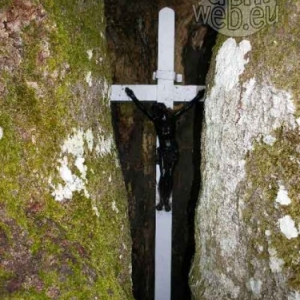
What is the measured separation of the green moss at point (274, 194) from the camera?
1555mm

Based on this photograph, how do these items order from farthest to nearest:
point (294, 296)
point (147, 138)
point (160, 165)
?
point (147, 138)
point (160, 165)
point (294, 296)

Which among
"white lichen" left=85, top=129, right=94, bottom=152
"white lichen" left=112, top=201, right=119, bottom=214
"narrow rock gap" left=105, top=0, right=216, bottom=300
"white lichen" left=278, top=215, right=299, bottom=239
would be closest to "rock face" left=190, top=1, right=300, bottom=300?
"white lichen" left=278, top=215, right=299, bottom=239

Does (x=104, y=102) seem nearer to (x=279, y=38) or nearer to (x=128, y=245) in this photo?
(x=128, y=245)

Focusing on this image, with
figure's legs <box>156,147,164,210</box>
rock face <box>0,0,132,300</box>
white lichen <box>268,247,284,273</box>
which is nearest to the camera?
rock face <box>0,0,132,300</box>

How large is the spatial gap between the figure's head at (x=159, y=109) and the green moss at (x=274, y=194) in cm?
89

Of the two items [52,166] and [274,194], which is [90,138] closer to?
[52,166]

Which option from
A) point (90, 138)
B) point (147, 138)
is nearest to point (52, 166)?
point (90, 138)

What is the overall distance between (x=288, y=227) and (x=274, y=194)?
115 mm

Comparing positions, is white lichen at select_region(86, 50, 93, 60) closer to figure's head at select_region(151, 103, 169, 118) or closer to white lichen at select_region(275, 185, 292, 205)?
figure's head at select_region(151, 103, 169, 118)

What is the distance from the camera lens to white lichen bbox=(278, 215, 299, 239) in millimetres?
1556

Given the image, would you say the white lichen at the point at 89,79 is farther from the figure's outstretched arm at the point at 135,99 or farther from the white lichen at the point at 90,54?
the figure's outstretched arm at the point at 135,99

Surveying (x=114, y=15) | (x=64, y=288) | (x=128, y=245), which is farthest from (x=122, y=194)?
(x=114, y=15)

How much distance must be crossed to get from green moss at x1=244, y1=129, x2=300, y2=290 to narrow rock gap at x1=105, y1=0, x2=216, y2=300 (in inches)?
42.2

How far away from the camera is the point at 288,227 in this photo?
1.56 meters
